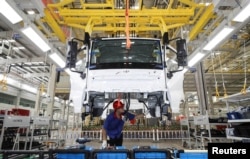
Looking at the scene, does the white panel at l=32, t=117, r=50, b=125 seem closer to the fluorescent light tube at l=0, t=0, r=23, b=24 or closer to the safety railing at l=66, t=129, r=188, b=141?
the fluorescent light tube at l=0, t=0, r=23, b=24

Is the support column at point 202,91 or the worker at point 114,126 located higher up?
the support column at point 202,91

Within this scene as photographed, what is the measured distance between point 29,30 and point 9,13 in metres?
0.73

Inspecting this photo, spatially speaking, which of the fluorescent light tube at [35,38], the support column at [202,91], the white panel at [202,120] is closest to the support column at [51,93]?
the fluorescent light tube at [35,38]

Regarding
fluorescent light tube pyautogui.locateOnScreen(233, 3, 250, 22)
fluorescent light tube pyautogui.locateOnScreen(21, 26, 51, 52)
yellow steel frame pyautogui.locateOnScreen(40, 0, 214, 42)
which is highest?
yellow steel frame pyautogui.locateOnScreen(40, 0, 214, 42)

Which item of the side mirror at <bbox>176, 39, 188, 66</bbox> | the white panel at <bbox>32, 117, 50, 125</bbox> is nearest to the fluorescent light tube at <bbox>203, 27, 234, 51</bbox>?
the side mirror at <bbox>176, 39, 188, 66</bbox>

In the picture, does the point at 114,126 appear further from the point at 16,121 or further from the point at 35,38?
the point at 16,121

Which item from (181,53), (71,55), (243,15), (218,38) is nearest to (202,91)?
(218,38)

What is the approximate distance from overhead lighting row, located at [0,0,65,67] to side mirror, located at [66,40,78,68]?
3.70ft

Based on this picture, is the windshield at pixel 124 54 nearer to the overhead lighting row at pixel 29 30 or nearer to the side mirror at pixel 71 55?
the side mirror at pixel 71 55

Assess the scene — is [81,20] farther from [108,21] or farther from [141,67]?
[141,67]

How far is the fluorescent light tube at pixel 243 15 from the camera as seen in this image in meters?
3.74

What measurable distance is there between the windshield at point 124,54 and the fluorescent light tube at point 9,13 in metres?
1.59

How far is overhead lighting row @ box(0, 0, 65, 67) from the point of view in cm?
344

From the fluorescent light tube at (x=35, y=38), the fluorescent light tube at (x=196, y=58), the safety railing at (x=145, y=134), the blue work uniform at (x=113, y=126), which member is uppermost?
the fluorescent light tube at (x=35, y=38)
